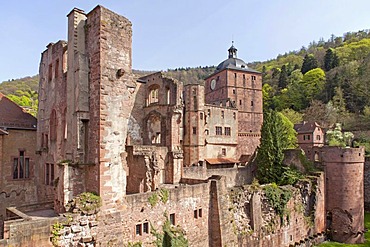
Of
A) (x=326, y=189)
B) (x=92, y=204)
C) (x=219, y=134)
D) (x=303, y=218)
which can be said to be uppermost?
(x=219, y=134)

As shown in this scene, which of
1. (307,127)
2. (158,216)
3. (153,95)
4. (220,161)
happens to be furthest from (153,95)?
(307,127)

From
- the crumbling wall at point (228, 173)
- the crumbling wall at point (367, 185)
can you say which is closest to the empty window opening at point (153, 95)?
the crumbling wall at point (228, 173)

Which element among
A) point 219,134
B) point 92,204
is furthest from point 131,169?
point 219,134

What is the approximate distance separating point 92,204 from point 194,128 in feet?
70.8

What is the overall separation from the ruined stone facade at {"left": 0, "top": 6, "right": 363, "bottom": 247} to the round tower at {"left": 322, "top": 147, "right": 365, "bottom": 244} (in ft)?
1.45

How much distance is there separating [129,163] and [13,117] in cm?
870

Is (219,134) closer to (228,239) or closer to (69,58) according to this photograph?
(228,239)

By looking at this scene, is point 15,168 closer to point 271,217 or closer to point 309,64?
point 271,217

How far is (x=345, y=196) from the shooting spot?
993 inches

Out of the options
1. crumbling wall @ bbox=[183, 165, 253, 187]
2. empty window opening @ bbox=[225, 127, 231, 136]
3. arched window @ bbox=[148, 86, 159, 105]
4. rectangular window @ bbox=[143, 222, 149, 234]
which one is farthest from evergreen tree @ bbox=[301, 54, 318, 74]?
rectangular window @ bbox=[143, 222, 149, 234]

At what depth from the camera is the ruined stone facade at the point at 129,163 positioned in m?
12.0

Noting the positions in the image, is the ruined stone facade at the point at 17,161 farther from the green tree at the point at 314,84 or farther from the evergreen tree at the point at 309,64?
the evergreen tree at the point at 309,64

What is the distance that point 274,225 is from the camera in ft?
68.1

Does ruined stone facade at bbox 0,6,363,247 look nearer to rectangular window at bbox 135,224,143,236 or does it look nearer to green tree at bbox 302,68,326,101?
rectangular window at bbox 135,224,143,236
